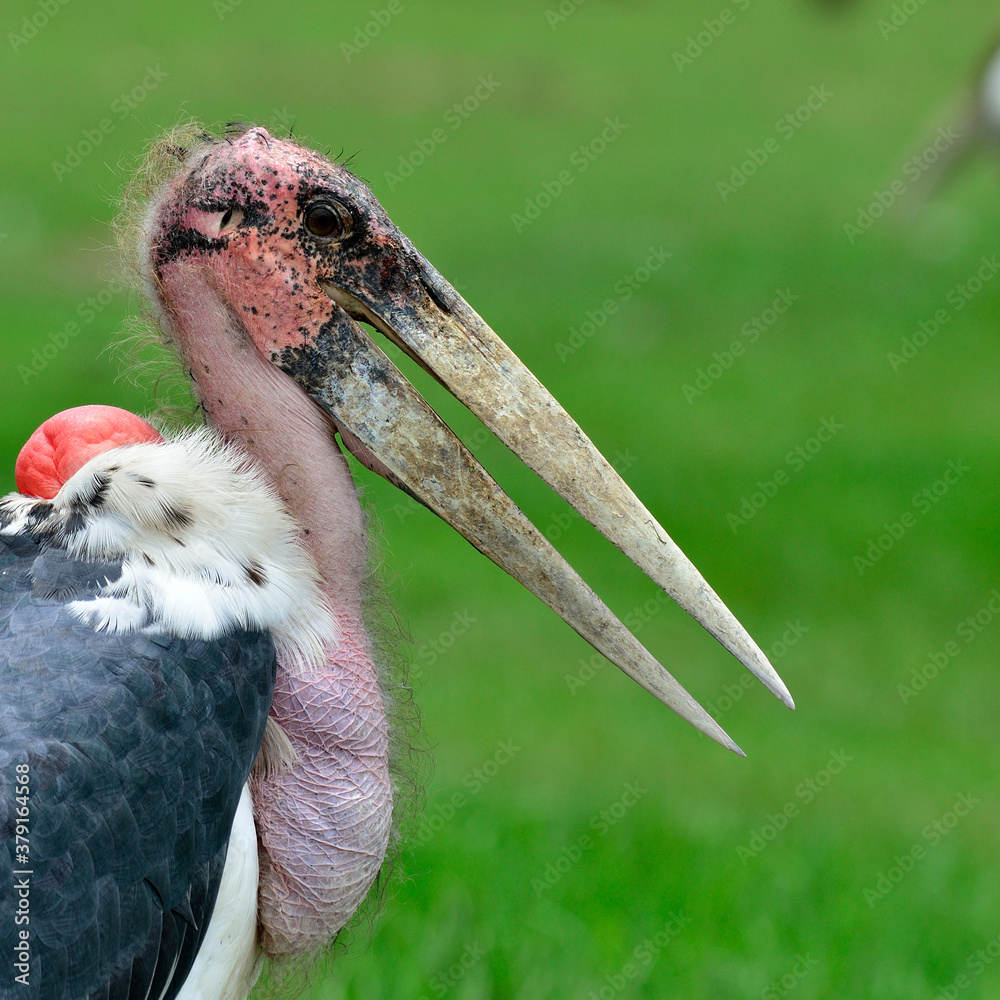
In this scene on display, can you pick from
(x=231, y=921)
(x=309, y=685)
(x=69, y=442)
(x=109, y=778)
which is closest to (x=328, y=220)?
(x=69, y=442)

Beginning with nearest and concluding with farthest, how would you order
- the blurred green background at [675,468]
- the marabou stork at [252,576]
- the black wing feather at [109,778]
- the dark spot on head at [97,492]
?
the black wing feather at [109,778]
the marabou stork at [252,576]
the dark spot on head at [97,492]
the blurred green background at [675,468]

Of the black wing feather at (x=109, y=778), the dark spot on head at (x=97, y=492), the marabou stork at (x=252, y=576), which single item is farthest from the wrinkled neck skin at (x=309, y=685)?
the dark spot on head at (x=97, y=492)

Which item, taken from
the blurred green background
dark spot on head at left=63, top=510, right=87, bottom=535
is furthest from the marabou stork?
the blurred green background

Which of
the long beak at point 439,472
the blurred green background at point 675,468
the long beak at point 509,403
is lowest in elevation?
the blurred green background at point 675,468

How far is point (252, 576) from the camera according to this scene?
2.48 m

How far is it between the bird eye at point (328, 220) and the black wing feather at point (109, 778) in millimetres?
721

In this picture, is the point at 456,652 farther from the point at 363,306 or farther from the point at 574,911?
the point at 363,306

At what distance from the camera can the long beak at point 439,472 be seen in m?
2.66

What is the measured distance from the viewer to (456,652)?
298 inches

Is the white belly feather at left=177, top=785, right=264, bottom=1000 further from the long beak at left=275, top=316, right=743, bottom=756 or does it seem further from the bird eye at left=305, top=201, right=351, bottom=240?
the bird eye at left=305, top=201, right=351, bottom=240

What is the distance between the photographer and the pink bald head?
2564 mm

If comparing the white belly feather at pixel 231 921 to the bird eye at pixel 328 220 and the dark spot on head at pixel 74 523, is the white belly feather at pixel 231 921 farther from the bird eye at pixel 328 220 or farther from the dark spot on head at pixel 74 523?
the bird eye at pixel 328 220

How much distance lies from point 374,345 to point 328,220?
239 millimetres

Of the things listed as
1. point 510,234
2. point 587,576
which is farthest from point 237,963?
point 510,234
